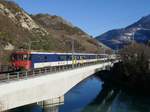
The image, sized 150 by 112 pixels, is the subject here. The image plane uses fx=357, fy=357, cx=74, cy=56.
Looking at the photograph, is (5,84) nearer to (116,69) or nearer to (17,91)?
(17,91)

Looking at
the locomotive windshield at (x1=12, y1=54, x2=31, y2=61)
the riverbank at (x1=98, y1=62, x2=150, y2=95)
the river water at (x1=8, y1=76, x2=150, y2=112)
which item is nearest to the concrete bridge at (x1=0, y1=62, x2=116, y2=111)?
the river water at (x1=8, y1=76, x2=150, y2=112)

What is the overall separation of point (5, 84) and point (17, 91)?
1.31 metres

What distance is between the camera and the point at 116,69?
106312 mm

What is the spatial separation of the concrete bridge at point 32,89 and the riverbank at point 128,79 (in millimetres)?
30016

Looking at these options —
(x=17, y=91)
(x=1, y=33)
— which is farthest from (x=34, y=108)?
(x=1, y=33)

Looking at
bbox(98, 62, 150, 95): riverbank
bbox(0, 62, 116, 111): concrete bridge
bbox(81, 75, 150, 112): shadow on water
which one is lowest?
bbox(81, 75, 150, 112): shadow on water

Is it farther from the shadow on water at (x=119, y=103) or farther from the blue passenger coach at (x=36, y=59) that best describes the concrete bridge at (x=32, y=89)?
the shadow on water at (x=119, y=103)

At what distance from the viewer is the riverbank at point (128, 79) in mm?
80688

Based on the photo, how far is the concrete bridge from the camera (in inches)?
1230

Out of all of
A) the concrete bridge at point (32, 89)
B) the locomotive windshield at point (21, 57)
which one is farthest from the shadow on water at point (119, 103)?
the locomotive windshield at point (21, 57)

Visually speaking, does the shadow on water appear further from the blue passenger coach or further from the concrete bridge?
the blue passenger coach

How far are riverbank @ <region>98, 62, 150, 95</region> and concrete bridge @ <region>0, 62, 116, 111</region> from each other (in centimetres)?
3002

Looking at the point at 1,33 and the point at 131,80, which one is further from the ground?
the point at 1,33

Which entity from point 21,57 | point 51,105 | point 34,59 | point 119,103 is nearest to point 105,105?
point 119,103
